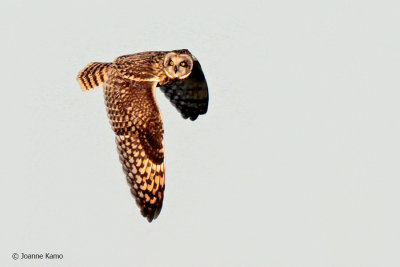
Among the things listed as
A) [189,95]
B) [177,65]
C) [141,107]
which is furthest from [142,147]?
[189,95]

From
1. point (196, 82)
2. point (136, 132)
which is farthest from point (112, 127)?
point (196, 82)

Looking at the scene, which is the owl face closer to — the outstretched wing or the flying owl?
the flying owl

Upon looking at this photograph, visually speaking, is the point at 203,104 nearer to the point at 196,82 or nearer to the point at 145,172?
the point at 196,82

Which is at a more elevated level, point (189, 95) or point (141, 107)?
point (189, 95)

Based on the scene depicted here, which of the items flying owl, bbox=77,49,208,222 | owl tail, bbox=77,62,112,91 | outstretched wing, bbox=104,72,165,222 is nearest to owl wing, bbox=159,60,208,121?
flying owl, bbox=77,49,208,222

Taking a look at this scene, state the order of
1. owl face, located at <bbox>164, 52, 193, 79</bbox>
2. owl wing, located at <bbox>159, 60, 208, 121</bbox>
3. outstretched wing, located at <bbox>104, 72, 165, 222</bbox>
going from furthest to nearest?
owl wing, located at <bbox>159, 60, 208, 121</bbox>
owl face, located at <bbox>164, 52, 193, 79</bbox>
outstretched wing, located at <bbox>104, 72, 165, 222</bbox>

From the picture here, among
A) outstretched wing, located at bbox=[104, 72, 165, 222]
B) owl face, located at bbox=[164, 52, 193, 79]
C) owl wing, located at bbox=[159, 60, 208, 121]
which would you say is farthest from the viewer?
owl wing, located at bbox=[159, 60, 208, 121]

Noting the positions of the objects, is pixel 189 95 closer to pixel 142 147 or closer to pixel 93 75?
pixel 93 75

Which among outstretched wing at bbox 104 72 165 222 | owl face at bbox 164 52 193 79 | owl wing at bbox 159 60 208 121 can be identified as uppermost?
owl face at bbox 164 52 193 79
